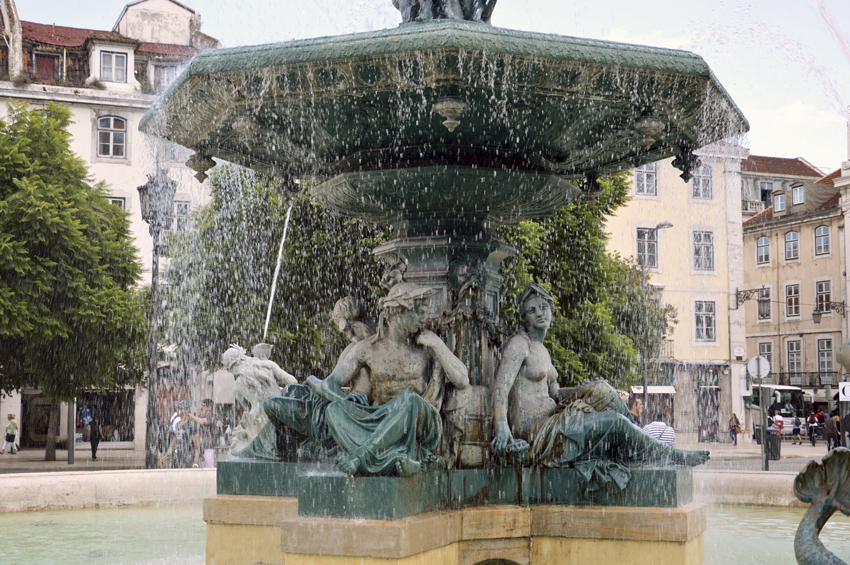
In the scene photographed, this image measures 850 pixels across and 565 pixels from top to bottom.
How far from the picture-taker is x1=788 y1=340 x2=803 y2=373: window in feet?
167

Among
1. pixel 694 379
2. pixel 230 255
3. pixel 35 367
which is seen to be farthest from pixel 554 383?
pixel 694 379

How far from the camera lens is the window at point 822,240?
4894 cm

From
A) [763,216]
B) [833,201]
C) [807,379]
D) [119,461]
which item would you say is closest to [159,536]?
[119,461]

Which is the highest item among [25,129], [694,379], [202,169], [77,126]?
[77,126]

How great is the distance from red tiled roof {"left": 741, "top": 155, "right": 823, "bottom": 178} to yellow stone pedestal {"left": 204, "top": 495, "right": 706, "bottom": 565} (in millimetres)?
51534

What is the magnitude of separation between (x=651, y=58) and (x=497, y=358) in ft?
7.32

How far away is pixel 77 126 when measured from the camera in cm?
3603

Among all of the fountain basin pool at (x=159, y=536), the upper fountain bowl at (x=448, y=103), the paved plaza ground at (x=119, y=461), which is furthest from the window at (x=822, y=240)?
the upper fountain bowl at (x=448, y=103)

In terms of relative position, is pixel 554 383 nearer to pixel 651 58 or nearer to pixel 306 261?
pixel 651 58

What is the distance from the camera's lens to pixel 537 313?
21.1 feet

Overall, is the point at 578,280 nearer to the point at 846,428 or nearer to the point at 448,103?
the point at 846,428

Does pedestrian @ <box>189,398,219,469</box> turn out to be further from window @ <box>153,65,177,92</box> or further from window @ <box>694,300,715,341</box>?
window @ <box>694,300,715,341</box>

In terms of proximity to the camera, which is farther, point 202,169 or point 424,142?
point 202,169

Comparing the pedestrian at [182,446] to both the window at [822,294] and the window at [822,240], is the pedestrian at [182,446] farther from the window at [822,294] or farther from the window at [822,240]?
the window at [822,240]
